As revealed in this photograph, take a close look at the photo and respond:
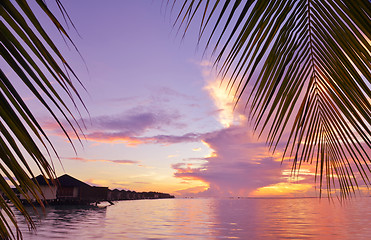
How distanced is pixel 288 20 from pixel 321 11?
15 centimetres

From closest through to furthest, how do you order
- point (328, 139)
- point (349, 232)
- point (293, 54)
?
point (293, 54), point (328, 139), point (349, 232)

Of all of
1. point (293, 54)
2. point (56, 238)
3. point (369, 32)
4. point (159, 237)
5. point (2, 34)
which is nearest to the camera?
point (2, 34)

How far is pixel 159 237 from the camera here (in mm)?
25031

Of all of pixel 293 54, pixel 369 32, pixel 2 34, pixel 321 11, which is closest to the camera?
pixel 2 34

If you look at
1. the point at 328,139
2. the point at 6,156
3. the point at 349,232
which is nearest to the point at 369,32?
the point at 328,139

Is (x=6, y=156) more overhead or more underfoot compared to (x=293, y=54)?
more underfoot

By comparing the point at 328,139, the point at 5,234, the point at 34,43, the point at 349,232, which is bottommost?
the point at 349,232

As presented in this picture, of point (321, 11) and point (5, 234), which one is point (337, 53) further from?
point (5, 234)

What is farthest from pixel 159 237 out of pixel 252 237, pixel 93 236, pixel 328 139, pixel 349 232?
pixel 328 139

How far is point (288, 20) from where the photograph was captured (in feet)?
4.65

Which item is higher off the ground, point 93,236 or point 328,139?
point 328,139

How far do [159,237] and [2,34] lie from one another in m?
26.2

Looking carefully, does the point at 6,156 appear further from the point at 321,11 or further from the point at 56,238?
the point at 56,238

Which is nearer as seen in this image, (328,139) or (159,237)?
(328,139)
